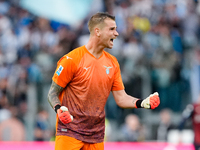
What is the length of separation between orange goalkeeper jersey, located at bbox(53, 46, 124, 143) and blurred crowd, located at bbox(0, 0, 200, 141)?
6.26m

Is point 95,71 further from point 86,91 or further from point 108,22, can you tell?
point 108,22

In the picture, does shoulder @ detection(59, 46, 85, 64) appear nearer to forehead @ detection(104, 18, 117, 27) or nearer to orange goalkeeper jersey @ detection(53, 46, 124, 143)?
orange goalkeeper jersey @ detection(53, 46, 124, 143)

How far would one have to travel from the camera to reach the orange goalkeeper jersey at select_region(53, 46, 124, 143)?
13.8 ft

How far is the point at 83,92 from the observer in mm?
4246

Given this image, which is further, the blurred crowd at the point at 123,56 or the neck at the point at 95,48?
the blurred crowd at the point at 123,56

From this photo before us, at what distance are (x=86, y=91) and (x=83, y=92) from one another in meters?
0.04

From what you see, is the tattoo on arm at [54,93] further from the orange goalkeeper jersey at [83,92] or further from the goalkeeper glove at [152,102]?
the goalkeeper glove at [152,102]

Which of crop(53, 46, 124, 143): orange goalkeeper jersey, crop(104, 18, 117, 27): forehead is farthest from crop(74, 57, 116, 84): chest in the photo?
crop(104, 18, 117, 27): forehead

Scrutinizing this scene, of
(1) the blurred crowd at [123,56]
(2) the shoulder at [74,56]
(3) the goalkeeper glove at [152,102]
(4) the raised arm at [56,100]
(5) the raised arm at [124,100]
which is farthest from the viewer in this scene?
(1) the blurred crowd at [123,56]

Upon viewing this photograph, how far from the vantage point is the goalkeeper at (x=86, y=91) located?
419 centimetres

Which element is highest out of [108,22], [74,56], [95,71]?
[108,22]

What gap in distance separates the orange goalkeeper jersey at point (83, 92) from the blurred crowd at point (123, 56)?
6.26m

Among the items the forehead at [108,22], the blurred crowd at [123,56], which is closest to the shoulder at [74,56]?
the forehead at [108,22]

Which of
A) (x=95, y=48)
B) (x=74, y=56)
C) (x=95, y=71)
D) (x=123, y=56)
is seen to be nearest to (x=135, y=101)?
(x=95, y=71)
